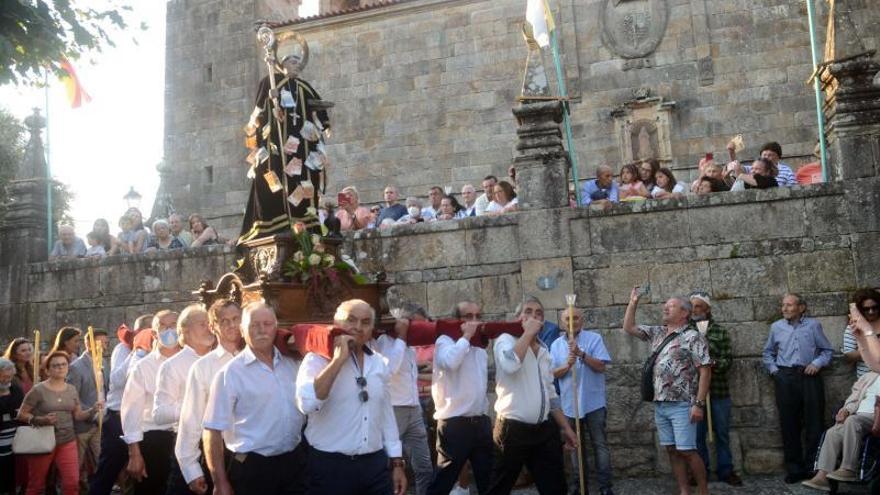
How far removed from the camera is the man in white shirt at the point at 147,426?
19.0 ft

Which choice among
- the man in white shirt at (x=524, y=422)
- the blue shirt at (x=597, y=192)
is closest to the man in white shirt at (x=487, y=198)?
the blue shirt at (x=597, y=192)

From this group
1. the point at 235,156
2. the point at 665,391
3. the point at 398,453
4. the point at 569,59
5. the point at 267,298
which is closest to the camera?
the point at 398,453

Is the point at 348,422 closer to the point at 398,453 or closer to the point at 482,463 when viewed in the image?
the point at 398,453

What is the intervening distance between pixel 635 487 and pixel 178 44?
14.8 metres

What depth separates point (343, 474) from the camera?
14.6ft

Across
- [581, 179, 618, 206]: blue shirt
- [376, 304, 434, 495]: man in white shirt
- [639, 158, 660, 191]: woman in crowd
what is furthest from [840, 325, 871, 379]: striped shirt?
[376, 304, 434, 495]: man in white shirt

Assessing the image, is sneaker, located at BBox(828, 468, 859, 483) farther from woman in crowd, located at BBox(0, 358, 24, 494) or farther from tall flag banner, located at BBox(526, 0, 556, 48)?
woman in crowd, located at BBox(0, 358, 24, 494)

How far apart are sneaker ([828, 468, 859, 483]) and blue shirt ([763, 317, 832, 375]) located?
1.13 metres

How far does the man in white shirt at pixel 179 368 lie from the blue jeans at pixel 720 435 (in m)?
4.79

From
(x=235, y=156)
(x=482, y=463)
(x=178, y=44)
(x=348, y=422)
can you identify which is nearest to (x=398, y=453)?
(x=348, y=422)

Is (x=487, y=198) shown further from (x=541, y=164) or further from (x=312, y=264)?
(x=312, y=264)

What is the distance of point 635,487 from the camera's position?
796 centimetres

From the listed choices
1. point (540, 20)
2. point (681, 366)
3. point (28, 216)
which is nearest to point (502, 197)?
point (540, 20)

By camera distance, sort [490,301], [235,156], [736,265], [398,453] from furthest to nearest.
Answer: [235,156] → [490,301] → [736,265] → [398,453]
